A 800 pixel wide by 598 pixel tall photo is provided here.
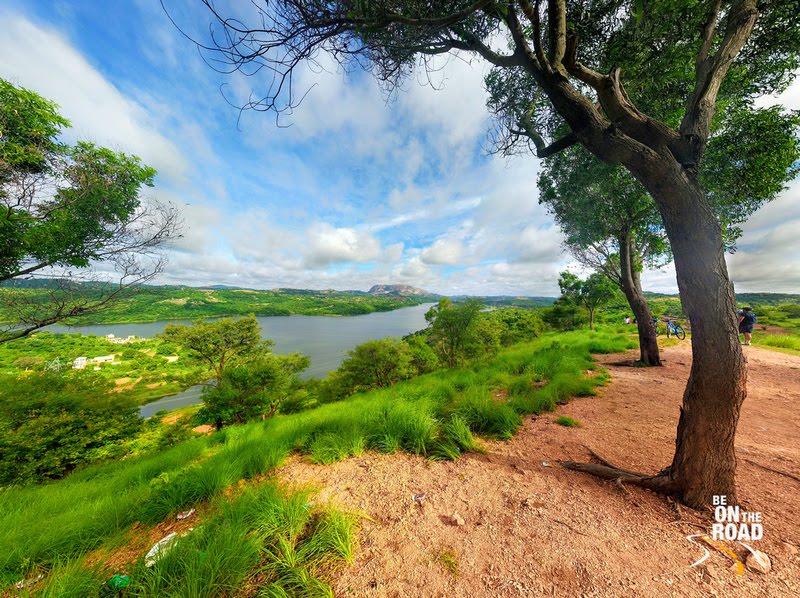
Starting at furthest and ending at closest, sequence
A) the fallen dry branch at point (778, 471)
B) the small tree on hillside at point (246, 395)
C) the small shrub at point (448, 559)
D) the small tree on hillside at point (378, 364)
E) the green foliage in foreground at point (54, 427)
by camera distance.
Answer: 1. the small tree on hillside at point (378, 364)
2. the small tree on hillside at point (246, 395)
3. the green foliage in foreground at point (54, 427)
4. the fallen dry branch at point (778, 471)
5. the small shrub at point (448, 559)

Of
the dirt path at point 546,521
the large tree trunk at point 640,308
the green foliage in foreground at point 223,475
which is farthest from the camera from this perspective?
the large tree trunk at point 640,308

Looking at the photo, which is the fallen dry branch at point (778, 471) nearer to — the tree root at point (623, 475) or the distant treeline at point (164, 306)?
the tree root at point (623, 475)

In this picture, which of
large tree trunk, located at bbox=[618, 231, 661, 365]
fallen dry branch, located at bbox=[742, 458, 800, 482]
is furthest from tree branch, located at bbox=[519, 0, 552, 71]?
large tree trunk, located at bbox=[618, 231, 661, 365]

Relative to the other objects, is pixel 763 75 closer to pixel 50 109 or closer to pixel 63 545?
pixel 63 545

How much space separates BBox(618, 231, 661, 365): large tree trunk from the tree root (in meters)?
7.08

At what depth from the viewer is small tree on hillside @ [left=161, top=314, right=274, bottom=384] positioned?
1864 centimetres

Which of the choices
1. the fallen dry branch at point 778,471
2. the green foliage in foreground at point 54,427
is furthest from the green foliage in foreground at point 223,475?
the green foliage in foreground at point 54,427

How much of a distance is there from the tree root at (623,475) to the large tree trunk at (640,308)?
708 cm

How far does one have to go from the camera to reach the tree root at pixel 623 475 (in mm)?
2291

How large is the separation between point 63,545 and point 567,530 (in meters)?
3.91

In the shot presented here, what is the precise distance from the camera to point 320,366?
43375mm

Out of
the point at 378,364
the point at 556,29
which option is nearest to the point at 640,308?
the point at 556,29

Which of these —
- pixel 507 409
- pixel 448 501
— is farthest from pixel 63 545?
pixel 507 409

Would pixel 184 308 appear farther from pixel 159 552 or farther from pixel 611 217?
pixel 611 217
